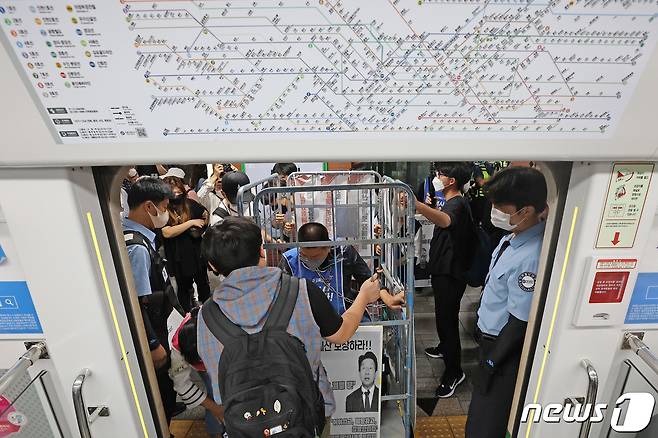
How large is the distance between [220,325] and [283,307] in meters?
0.24

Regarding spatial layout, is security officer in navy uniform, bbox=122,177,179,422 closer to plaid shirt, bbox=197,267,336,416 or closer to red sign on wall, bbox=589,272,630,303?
plaid shirt, bbox=197,267,336,416

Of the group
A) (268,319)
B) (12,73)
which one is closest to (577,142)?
(268,319)

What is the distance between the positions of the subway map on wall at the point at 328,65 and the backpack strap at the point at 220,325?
2.26 feet

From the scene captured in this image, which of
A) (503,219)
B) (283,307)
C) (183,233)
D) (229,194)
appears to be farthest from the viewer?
(229,194)

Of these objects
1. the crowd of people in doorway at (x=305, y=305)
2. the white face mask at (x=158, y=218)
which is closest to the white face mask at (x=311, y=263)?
the crowd of people in doorway at (x=305, y=305)

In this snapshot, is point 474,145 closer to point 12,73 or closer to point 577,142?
point 577,142

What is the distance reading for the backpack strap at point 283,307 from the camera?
56.3 inches

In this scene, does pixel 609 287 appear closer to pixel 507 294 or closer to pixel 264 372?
pixel 507 294

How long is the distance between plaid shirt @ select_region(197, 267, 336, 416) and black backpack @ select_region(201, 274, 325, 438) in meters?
0.03

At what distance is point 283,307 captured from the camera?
1.45 m

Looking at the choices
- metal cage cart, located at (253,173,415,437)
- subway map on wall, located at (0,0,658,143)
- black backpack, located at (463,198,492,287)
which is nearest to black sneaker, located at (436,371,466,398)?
metal cage cart, located at (253,173,415,437)

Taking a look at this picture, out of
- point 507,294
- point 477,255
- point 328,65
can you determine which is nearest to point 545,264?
point 507,294

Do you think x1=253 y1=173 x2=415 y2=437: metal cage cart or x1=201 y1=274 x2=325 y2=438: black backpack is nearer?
x1=201 y1=274 x2=325 y2=438: black backpack

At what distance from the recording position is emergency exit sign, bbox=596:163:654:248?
1.20 m
